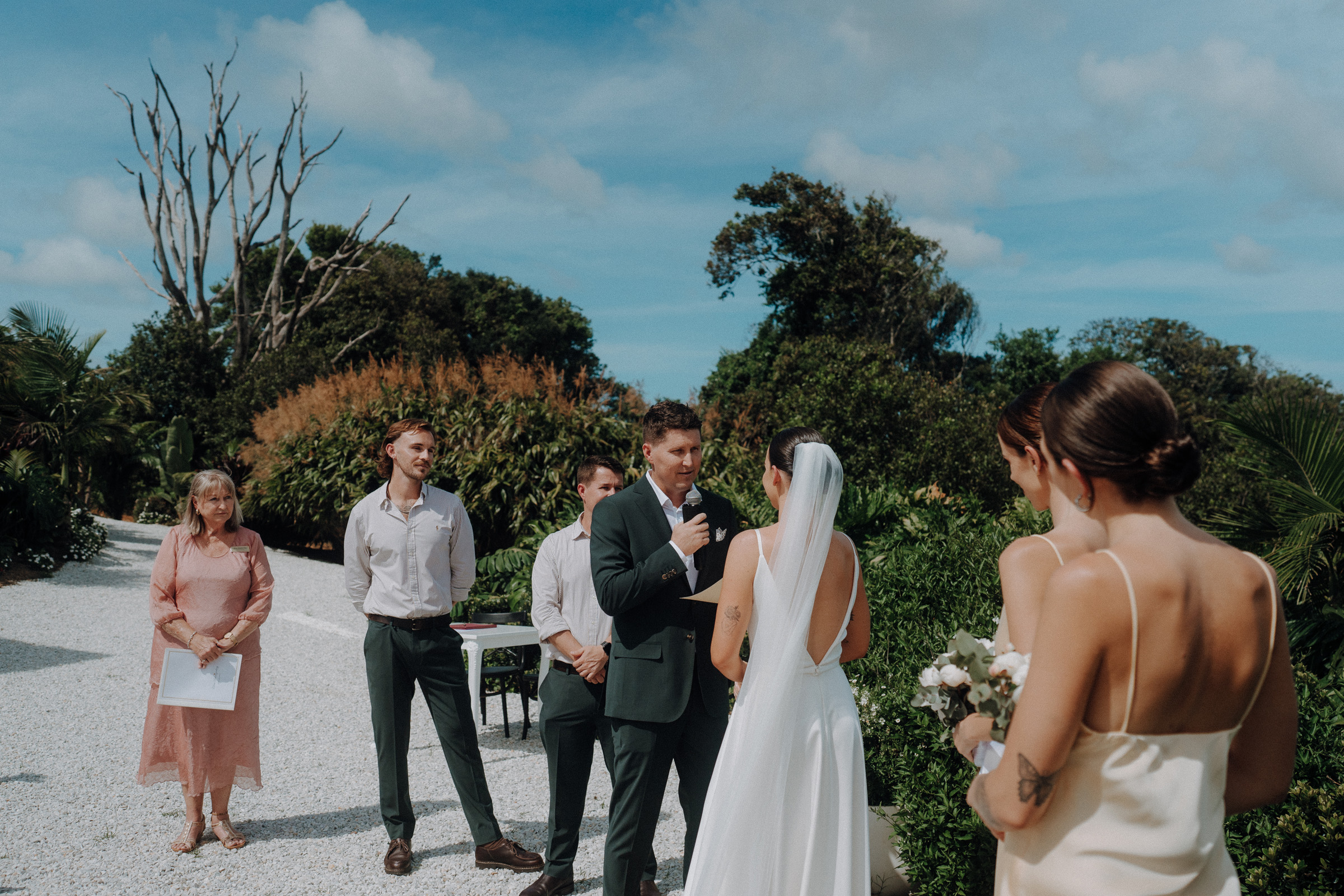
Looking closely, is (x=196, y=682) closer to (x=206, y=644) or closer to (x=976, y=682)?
(x=206, y=644)

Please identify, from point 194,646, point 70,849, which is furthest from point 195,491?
point 70,849

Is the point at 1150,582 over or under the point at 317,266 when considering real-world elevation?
under

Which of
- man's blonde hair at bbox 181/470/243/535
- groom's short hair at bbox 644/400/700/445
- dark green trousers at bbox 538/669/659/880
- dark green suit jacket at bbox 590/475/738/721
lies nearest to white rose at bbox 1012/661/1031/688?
dark green suit jacket at bbox 590/475/738/721

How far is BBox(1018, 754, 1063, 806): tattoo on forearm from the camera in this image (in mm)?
1689

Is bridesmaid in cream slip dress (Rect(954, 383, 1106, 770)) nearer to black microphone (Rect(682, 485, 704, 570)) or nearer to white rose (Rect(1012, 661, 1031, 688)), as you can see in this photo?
white rose (Rect(1012, 661, 1031, 688))

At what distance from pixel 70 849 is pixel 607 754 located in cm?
287

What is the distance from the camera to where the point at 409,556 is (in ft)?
14.8

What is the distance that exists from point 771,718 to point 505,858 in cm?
223

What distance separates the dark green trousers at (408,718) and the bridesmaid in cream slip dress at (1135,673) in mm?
3271

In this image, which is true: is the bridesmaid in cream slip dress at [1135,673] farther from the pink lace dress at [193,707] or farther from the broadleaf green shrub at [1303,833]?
the pink lace dress at [193,707]

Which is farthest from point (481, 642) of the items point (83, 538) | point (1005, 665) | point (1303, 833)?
point (83, 538)

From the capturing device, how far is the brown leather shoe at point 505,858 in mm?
4426

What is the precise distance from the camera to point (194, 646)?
4.57m

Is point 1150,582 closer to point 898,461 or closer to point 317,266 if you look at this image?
point 898,461
